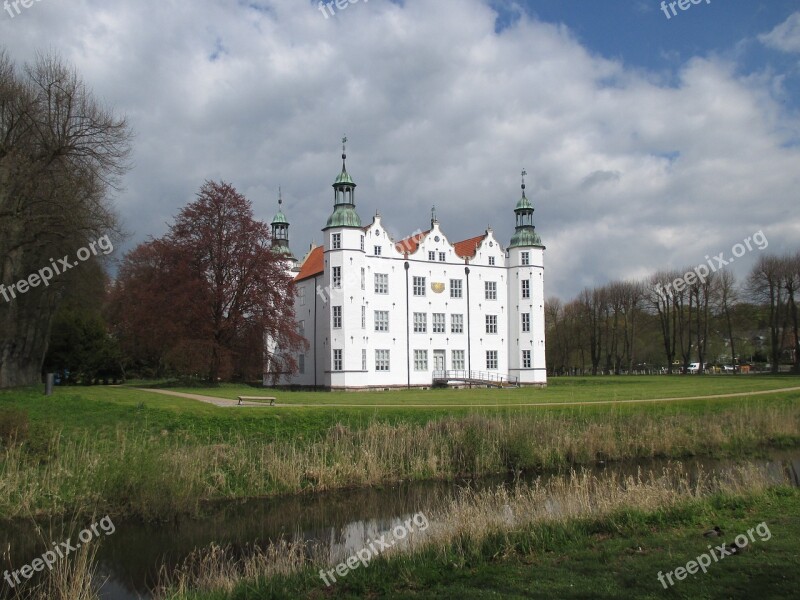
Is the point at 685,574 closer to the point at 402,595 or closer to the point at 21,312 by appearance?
the point at 402,595

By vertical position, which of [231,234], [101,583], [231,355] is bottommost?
[101,583]

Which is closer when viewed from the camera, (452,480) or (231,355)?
(452,480)

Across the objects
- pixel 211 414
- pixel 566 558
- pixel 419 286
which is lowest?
pixel 566 558

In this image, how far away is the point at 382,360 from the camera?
45.1m

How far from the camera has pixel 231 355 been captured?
37.8 m

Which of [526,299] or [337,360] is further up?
[526,299]

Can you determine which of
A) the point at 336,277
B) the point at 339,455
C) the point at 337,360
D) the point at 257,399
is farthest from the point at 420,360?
the point at 339,455

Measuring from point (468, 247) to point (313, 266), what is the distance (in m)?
12.0

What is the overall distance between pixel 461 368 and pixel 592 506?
36.5 metres

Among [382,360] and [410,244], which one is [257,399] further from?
[410,244]

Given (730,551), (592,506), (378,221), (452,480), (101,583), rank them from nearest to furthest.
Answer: (730,551) → (101,583) → (592,506) → (452,480) → (378,221)

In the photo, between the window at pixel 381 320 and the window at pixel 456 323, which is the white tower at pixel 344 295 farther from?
the window at pixel 456 323

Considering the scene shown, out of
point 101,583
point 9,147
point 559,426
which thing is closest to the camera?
point 101,583

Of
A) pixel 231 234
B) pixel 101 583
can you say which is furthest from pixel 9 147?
pixel 101 583
